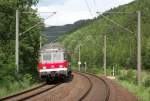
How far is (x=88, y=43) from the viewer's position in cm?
16038

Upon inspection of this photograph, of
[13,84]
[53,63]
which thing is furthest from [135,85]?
[13,84]

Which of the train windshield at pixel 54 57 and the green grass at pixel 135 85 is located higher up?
the train windshield at pixel 54 57

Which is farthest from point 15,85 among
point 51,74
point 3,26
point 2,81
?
point 3,26

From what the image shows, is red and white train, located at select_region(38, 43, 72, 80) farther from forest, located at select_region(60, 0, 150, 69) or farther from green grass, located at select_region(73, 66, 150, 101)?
forest, located at select_region(60, 0, 150, 69)

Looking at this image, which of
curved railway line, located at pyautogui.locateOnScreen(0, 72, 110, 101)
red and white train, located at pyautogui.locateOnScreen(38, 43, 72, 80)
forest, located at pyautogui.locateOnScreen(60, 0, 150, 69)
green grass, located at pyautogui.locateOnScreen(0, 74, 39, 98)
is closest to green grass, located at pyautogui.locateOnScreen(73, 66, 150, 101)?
curved railway line, located at pyautogui.locateOnScreen(0, 72, 110, 101)

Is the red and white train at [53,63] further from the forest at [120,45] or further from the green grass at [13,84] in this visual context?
the forest at [120,45]

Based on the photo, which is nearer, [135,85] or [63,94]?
[63,94]

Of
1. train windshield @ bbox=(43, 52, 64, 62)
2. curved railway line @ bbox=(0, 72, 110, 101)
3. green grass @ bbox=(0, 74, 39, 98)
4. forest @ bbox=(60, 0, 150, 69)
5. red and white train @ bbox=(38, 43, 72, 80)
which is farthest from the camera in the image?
forest @ bbox=(60, 0, 150, 69)

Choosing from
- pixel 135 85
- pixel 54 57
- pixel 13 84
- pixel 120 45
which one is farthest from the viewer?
pixel 120 45

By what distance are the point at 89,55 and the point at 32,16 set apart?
76874 millimetres

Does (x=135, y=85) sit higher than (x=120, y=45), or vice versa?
(x=120, y=45)

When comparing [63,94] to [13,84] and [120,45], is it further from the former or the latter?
[120,45]

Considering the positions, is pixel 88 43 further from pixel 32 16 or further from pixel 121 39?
pixel 32 16

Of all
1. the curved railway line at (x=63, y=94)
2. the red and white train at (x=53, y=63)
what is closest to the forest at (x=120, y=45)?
the red and white train at (x=53, y=63)
